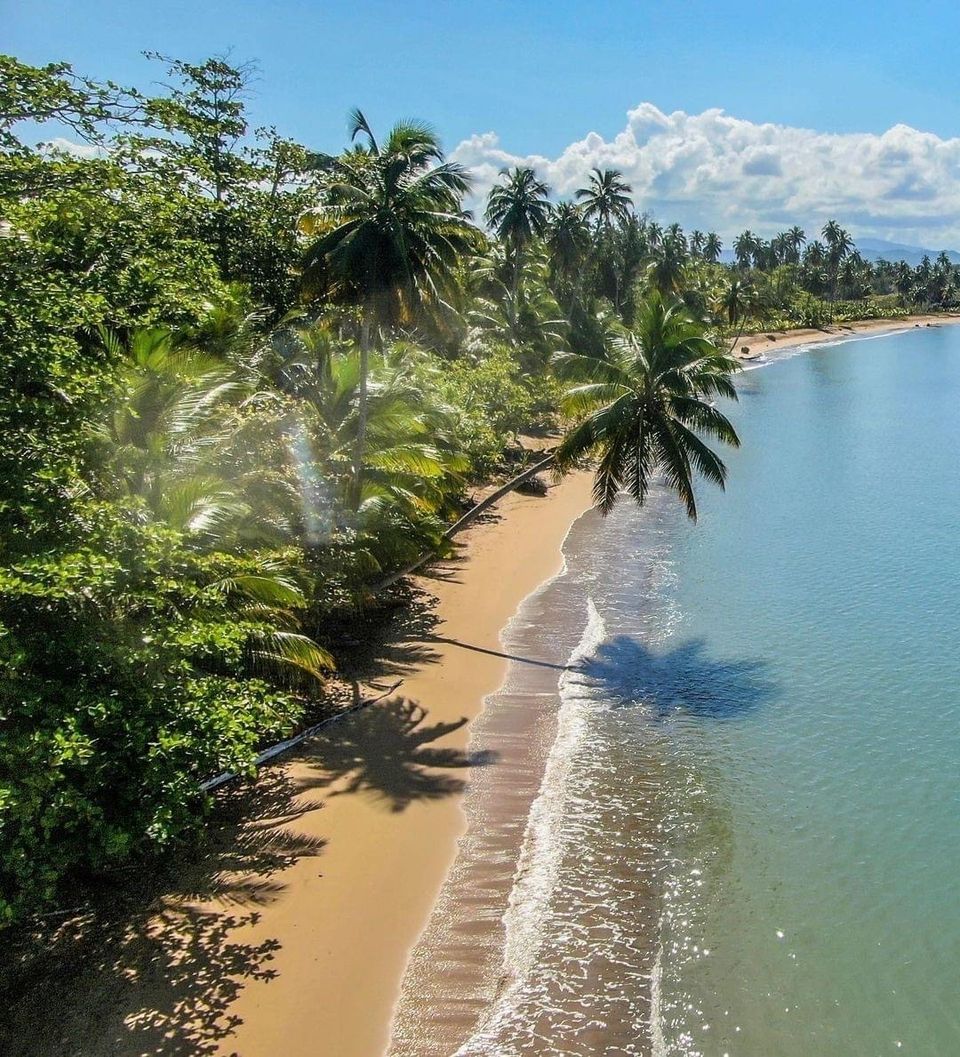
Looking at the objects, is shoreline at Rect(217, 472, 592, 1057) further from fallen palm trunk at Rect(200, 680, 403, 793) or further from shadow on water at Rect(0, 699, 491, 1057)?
fallen palm trunk at Rect(200, 680, 403, 793)

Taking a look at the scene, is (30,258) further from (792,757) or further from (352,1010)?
(792,757)

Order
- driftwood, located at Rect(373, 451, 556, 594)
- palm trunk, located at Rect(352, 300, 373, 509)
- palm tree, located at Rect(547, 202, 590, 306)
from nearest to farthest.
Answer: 1. palm trunk, located at Rect(352, 300, 373, 509)
2. driftwood, located at Rect(373, 451, 556, 594)
3. palm tree, located at Rect(547, 202, 590, 306)

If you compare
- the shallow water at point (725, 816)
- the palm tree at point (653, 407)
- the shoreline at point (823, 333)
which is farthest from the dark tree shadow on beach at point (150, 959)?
the shoreline at point (823, 333)

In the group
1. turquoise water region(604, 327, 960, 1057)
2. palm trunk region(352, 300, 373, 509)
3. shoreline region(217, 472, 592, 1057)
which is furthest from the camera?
palm trunk region(352, 300, 373, 509)

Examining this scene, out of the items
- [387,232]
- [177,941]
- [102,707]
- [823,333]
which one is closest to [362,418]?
[387,232]

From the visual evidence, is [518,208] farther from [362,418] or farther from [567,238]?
[362,418]

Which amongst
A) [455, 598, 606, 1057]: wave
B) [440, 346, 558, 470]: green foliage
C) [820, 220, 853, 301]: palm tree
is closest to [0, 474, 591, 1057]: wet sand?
[455, 598, 606, 1057]: wave
